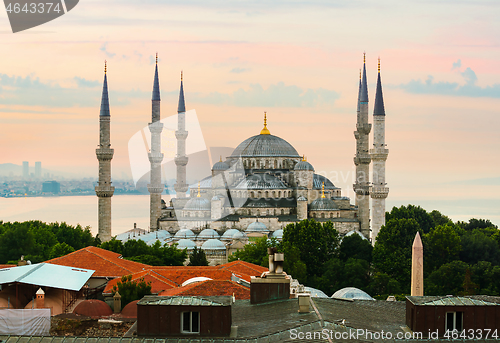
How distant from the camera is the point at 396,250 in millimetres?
34312

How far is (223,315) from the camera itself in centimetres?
1142

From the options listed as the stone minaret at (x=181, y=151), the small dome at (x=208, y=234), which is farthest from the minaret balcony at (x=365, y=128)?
the stone minaret at (x=181, y=151)

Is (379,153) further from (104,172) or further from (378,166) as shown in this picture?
(104,172)

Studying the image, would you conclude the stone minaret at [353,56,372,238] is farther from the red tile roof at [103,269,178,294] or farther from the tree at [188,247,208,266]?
the red tile roof at [103,269,178,294]

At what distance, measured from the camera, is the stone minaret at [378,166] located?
4047 centimetres

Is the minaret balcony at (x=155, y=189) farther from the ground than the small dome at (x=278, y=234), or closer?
farther from the ground

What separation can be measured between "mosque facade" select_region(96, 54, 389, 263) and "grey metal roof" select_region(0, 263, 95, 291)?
19172 mm

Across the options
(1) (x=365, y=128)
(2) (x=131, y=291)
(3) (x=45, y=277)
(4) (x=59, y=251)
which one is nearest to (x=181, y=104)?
(1) (x=365, y=128)

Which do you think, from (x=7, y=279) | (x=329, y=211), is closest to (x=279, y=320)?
(x=7, y=279)

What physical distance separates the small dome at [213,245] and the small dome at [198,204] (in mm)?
5674

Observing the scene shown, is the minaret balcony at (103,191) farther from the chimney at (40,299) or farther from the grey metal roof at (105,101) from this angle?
→ the chimney at (40,299)

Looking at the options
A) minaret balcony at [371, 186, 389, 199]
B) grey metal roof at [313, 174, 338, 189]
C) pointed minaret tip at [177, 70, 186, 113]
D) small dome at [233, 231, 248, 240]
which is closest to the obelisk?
minaret balcony at [371, 186, 389, 199]

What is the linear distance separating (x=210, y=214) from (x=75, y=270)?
22969 mm

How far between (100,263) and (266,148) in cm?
2679
